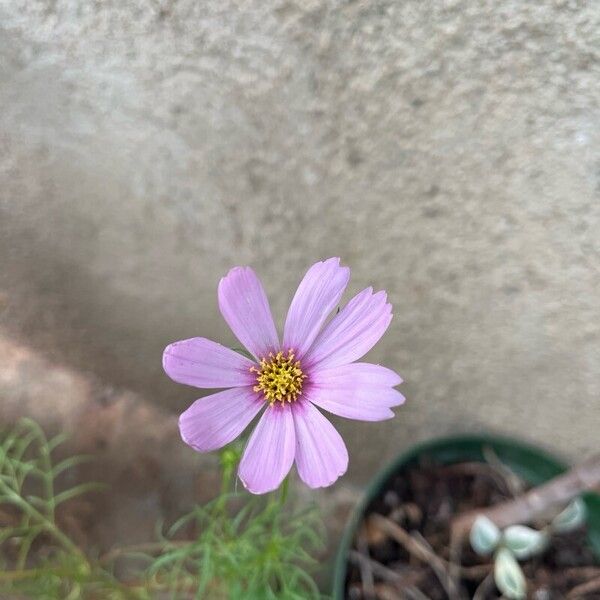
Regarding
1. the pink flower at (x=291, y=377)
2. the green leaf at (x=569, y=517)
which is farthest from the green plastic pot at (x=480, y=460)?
the pink flower at (x=291, y=377)

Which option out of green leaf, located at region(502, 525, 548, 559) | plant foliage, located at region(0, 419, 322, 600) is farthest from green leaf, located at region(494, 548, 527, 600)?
plant foliage, located at region(0, 419, 322, 600)

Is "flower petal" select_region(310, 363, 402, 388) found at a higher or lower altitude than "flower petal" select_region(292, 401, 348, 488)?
higher

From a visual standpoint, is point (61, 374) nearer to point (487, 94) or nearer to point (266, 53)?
point (266, 53)

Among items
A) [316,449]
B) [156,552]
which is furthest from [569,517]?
[156,552]

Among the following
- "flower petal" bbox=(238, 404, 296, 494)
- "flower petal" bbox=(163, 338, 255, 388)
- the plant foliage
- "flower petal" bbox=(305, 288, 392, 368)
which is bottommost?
the plant foliage

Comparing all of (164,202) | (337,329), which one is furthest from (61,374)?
(337,329)

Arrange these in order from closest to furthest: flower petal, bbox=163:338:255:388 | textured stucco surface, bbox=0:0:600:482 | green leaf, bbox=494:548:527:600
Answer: flower petal, bbox=163:338:255:388 → textured stucco surface, bbox=0:0:600:482 → green leaf, bbox=494:548:527:600

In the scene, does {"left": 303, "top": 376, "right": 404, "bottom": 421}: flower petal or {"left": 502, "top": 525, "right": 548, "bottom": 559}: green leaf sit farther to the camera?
{"left": 502, "top": 525, "right": 548, "bottom": 559}: green leaf

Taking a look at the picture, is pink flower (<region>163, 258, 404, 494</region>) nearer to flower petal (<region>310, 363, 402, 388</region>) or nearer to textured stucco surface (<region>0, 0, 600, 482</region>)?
flower petal (<region>310, 363, 402, 388</region>)

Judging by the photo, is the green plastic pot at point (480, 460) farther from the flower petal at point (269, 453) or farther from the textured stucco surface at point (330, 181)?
the flower petal at point (269, 453)

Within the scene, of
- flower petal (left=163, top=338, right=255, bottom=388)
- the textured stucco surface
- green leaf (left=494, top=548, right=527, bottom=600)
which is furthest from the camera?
green leaf (left=494, top=548, right=527, bottom=600)
